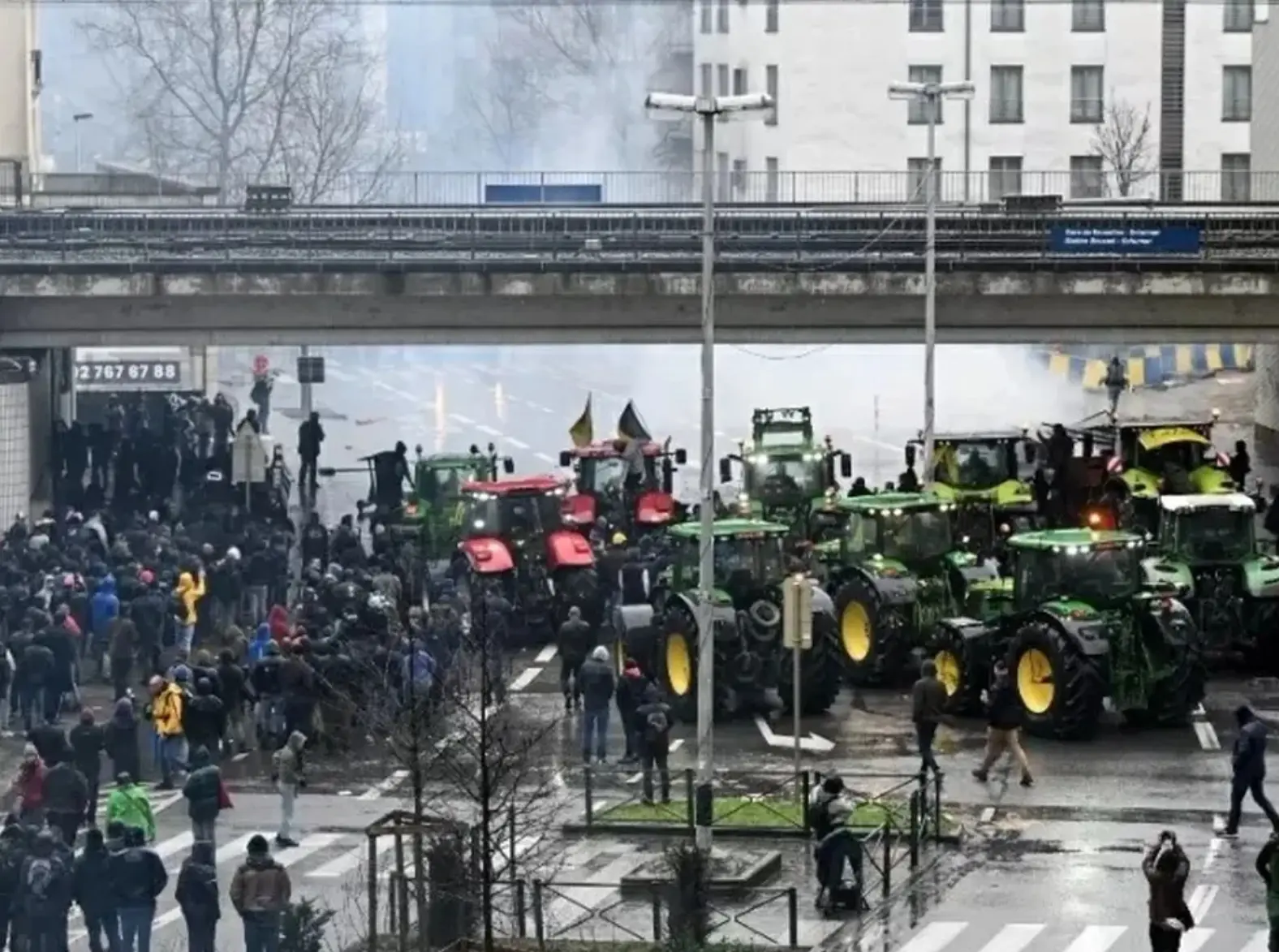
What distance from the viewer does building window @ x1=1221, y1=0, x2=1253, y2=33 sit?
90.6 meters

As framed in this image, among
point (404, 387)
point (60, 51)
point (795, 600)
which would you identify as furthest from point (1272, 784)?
point (60, 51)

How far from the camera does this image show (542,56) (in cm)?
12750

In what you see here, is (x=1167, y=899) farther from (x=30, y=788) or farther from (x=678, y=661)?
(x=678, y=661)

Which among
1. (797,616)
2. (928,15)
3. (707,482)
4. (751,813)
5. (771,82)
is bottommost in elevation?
(751,813)

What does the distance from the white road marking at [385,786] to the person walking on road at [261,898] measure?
7.56m

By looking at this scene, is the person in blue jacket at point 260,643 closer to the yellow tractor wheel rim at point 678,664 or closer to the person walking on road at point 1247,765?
the yellow tractor wheel rim at point 678,664

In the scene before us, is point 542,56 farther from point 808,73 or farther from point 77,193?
point 77,193

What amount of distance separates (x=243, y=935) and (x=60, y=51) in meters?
112

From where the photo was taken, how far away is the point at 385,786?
3250 centimetres

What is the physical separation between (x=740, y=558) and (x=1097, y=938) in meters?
A: 12.0

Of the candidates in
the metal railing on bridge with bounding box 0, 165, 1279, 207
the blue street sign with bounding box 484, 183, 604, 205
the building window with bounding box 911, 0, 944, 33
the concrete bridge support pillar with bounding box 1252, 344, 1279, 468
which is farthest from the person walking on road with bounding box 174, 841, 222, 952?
the building window with bounding box 911, 0, 944, 33

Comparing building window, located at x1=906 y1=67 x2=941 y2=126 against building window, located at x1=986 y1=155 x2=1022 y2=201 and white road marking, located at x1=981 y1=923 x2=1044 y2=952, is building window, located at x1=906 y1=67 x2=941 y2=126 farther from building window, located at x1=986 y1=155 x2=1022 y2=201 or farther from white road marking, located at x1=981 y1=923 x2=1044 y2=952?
white road marking, located at x1=981 y1=923 x2=1044 y2=952

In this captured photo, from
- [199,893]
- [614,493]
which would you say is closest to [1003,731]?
[199,893]

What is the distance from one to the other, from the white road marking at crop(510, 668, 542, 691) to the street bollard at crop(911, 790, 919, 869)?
11.0 metres
